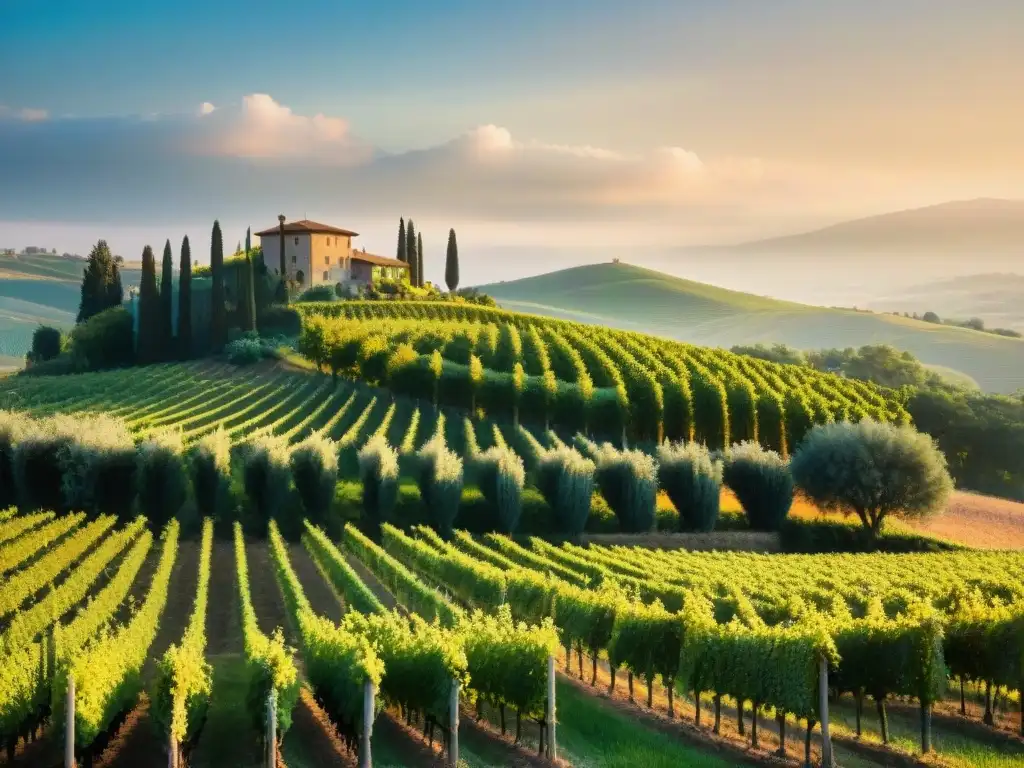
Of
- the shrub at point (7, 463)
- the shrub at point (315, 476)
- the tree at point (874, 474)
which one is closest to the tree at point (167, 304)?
the shrub at point (7, 463)

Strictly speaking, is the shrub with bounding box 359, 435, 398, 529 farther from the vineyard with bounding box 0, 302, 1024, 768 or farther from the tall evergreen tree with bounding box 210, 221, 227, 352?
the tall evergreen tree with bounding box 210, 221, 227, 352

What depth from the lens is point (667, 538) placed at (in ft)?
155

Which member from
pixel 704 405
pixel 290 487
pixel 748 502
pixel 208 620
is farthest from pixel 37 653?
pixel 704 405

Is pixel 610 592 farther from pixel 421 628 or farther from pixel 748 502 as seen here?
pixel 748 502

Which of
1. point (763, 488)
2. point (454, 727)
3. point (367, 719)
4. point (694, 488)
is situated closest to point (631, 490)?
point (694, 488)

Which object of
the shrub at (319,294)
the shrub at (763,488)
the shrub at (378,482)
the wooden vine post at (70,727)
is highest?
the shrub at (319,294)

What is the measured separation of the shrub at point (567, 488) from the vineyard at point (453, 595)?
132mm

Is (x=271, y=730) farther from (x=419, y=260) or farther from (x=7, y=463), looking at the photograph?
(x=419, y=260)

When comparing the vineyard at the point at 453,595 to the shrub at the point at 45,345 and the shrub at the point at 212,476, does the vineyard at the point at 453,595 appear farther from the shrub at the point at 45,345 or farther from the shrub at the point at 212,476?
the shrub at the point at 45,345

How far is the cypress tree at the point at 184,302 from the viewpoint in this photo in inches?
3334

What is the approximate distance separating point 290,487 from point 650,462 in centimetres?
1566

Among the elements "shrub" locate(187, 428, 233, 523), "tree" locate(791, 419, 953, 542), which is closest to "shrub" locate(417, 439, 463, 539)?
"shrub" locate(187, 428, 233, 523)

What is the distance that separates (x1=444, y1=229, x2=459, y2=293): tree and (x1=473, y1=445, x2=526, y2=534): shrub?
6989cm

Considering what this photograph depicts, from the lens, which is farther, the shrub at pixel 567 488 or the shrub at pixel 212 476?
the shrub at pixel 567 488
